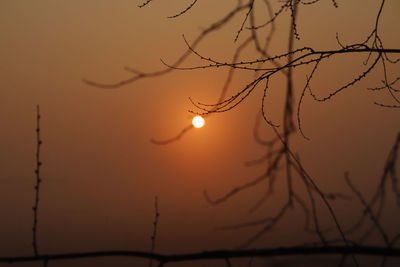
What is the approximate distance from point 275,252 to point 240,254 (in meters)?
0.04

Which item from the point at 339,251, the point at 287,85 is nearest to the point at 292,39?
the point at 287,85

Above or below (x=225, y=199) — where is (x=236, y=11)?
above

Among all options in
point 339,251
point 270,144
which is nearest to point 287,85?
point 270,144

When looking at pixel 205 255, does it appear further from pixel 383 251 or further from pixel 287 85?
pixel 287 85

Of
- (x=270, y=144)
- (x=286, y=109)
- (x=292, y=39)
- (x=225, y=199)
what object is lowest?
(x=225, y=199)

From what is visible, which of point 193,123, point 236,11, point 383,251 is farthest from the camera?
point 193,123

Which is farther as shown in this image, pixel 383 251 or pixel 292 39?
pixel 292 39

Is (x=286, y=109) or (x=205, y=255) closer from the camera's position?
(x=205, y=255)

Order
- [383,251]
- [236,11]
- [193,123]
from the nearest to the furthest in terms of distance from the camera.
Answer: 1. [383,251]
2. [236,11]
3. [193,123]

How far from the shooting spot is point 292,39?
124 cm

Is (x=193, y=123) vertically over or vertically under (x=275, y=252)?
over

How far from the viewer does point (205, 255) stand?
0.54 metres

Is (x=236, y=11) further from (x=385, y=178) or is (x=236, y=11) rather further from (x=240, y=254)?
(x=240, y=254)

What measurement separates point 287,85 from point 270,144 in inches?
7.6
